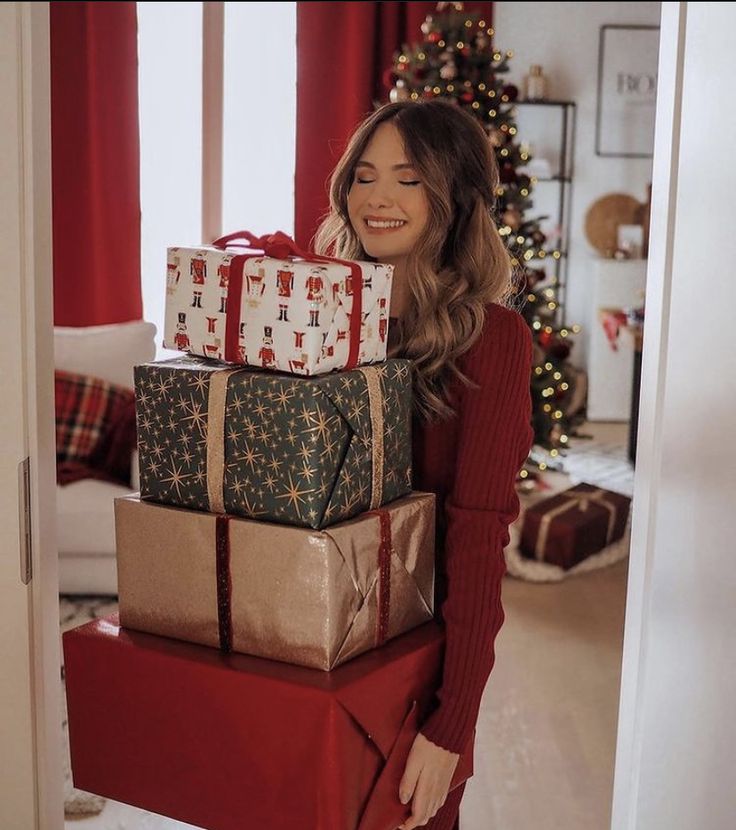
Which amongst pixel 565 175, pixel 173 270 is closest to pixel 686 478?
pixel 173 270

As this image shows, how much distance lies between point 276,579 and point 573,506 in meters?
3.02

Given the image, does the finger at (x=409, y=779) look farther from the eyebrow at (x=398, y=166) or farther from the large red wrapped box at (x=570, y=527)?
the large red wrapped box at (x=570, y=527)

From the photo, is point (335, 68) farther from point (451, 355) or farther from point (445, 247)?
point (451, 355)

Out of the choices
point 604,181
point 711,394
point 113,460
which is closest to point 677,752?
point 711,394

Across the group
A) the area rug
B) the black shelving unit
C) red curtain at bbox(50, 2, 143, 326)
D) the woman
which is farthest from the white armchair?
the black shelving unit

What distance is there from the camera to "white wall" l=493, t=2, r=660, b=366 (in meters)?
6.76

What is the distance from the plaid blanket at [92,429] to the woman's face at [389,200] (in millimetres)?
2325

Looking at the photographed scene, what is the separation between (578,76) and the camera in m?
6.86

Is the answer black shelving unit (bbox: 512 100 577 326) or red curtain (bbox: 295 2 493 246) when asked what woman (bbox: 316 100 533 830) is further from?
black shelving unit (bbox: 512 100 577 326)

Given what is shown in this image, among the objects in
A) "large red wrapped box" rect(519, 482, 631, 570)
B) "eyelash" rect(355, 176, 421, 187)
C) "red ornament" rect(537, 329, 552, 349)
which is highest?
"eyelash" rect(355, 176, 421, 187)

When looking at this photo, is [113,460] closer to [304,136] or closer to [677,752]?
[304,136]

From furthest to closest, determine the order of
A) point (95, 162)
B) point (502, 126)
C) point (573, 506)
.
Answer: point (95, 162) < point (502, 126) < point (573, 506)

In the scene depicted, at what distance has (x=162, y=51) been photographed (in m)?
5.39

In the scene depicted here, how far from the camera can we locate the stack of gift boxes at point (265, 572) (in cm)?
118
